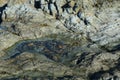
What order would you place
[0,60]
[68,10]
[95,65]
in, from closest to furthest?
[95,65]
[0,60]
[68,10]

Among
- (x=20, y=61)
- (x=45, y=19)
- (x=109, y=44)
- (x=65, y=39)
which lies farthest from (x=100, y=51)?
(x=45, y=19)

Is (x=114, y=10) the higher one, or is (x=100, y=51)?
(x=114, y=10)

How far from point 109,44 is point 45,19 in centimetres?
966

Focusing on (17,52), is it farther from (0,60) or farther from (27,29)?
(27,29)

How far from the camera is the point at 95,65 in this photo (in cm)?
3391

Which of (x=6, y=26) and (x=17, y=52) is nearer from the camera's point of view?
(x=17, y=52)

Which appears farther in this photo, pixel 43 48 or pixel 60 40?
pixel 60 40

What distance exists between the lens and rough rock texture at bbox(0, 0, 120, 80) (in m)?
33.4

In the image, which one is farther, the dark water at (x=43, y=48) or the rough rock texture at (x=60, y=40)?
the dark water at (x=43, y=48)

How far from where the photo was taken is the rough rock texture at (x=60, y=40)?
33375 mm

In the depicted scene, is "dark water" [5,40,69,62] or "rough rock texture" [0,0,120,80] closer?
"rough rock texture" [0,0,120,80]

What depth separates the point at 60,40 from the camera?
4009 centimetres

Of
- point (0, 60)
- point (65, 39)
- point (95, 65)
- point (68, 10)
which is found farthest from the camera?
point (68, 10)

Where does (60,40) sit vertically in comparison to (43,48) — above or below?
above
